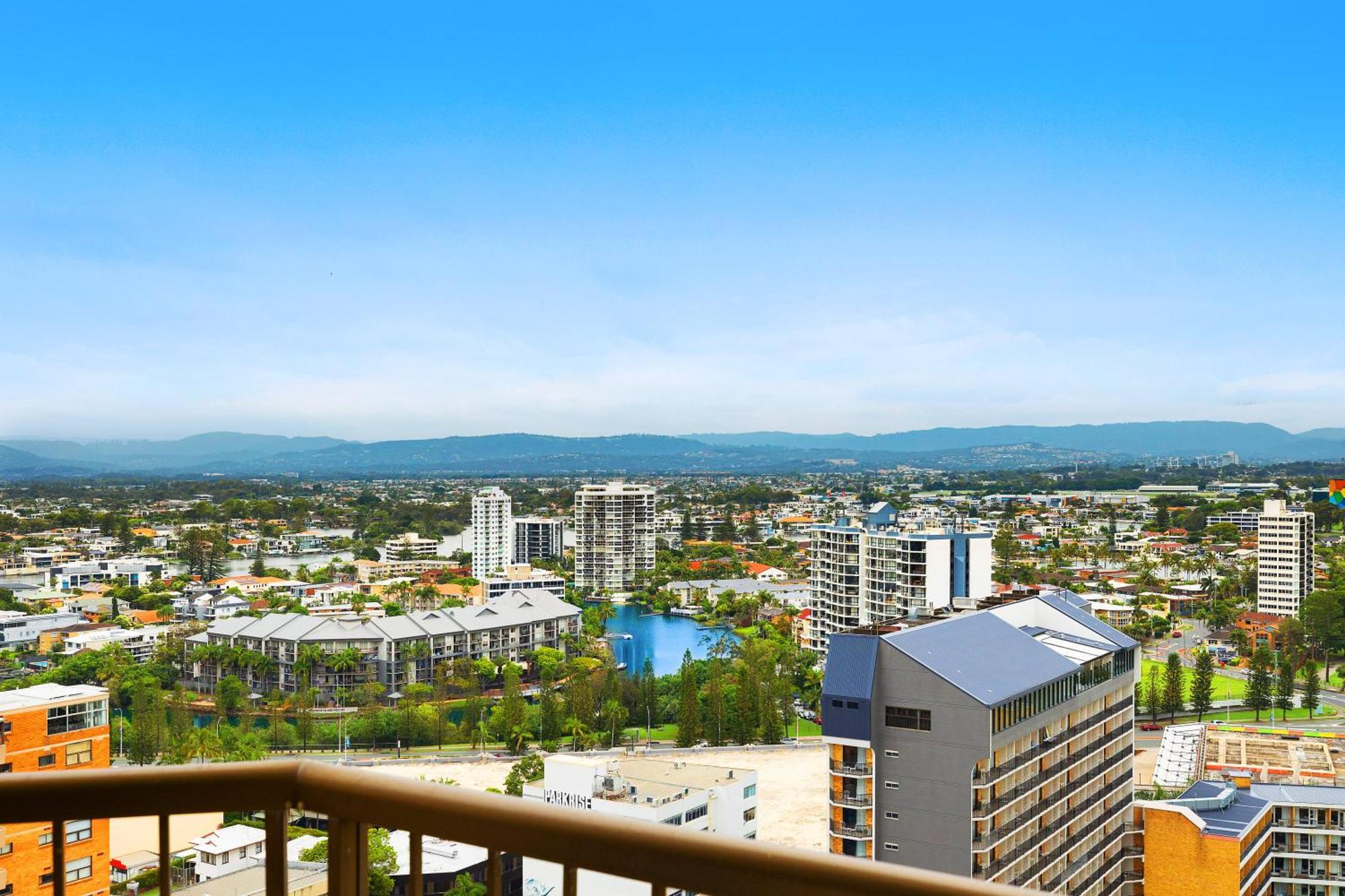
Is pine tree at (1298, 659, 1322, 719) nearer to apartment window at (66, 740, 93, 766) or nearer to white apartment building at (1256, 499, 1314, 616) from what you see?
white apartment building at (1256, 499, 1314, 616)

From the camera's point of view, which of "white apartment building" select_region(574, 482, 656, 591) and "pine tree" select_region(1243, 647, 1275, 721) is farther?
"white apartment building" select_region(574, 482, 656, 591)

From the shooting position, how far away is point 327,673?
1388cm

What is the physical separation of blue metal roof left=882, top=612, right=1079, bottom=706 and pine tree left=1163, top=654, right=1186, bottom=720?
7246 mm

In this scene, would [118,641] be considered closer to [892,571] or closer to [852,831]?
[892,571]

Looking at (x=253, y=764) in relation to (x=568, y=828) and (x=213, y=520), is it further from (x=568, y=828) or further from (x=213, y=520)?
(x=213, y=520)

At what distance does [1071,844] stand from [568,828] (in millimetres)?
6131

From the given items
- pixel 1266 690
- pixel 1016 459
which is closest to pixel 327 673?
pixel 1266 690

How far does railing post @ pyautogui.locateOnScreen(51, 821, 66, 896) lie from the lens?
0.57 m

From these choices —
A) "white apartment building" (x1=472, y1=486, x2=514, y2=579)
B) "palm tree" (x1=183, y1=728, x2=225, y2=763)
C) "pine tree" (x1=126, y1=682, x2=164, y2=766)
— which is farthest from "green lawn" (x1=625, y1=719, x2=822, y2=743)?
"white apartment building" (x1=472, y1=486, x2=514, y2=579)

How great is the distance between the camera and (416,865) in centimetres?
53

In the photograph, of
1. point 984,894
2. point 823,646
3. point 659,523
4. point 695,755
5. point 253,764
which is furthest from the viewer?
point 659,523

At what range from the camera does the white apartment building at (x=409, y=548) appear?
87.4 ft

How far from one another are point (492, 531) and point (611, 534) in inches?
160

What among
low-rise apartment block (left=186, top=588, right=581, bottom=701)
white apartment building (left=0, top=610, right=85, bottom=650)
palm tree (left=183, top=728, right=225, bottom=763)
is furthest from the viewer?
white apartment building (left=0, top=610, right=85, bottom=650)
